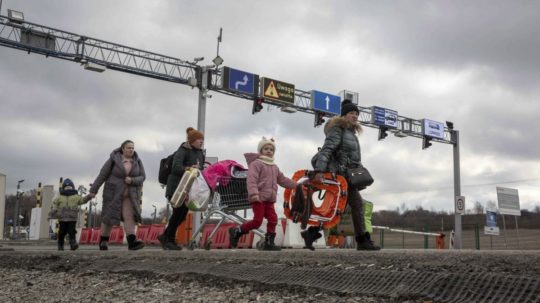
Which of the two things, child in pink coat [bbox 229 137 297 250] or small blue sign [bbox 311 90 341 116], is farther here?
small blue sign [bbox 311 90 341 116]

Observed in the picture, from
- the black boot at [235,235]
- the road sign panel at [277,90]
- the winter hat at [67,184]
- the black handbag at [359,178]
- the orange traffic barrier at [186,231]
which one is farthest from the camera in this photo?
the road sign panel at [277,90]

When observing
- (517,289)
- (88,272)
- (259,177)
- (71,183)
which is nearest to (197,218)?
(71,183)

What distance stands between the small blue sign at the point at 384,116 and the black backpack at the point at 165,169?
24.1 metres

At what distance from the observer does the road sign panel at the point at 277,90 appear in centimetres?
2503

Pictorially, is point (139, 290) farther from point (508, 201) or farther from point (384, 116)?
point (384, 116)

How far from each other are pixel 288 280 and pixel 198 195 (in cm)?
482

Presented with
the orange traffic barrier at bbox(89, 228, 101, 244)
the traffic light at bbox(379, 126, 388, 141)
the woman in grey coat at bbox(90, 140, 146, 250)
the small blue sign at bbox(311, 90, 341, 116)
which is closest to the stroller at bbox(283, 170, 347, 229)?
the woman in grey coat at bbox(90, 140, 146, 250)

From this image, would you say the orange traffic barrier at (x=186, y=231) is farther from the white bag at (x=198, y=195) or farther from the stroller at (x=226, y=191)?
the white bag at (x=198, y=195)

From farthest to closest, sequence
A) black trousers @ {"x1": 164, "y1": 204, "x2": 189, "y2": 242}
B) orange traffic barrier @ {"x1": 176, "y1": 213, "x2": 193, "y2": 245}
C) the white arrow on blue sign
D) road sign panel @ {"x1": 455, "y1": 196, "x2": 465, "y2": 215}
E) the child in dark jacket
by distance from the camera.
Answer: road sign panel @ {"x1": 455, "y1": 196, "x2": 465, "y2": 215}, the white arrow on blue sign, orange traffic barrier @ {"x1": 176, "y1": 213, "x2": 193, "y2": 245}, the child in dark jacket, black trousers @ {"x1": 164, "y1": 204, "x2": 189, "y2": 242}

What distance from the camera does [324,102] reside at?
94.2 ft

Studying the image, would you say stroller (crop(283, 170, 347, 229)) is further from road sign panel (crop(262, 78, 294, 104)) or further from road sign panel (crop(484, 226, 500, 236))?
road sign panel (crop(484, 226, 500, 236))

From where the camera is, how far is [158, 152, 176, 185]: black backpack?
340 inches

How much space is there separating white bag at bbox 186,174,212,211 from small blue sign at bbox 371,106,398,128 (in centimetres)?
2451

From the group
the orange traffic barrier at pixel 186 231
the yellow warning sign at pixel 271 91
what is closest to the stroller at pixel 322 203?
the orange traffic barrier at pixel 186 231
